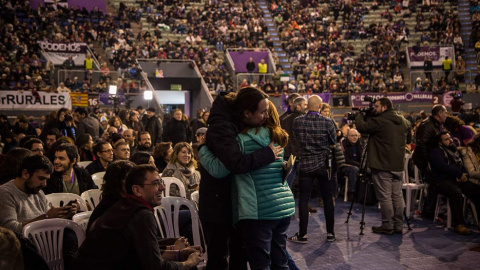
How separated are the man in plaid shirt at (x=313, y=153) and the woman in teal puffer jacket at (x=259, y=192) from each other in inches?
107

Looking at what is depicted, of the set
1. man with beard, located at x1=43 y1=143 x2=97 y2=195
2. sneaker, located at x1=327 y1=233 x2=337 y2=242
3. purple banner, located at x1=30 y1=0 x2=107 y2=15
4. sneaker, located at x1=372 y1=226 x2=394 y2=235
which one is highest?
purple banner, located at x1=30 y1=0 x2=107 y2=15

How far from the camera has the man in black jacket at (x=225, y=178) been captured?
2955mm

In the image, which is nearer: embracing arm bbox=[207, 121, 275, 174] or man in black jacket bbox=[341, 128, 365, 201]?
embracing arm bbox=[207, 121, 275, 174]

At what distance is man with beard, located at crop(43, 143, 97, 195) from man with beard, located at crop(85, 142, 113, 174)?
80 cm

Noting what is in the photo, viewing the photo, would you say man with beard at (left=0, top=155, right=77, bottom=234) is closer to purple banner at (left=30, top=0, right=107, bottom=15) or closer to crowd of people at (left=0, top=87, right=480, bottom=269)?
crowd of people at (left=0, top=87, right=480, bottom=269)

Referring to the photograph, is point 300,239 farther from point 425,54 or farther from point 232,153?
point 425,54

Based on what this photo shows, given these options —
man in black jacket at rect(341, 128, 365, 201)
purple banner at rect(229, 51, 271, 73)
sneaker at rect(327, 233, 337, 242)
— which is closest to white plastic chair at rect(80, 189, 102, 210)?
sneaker at rect(327, 233, 337, 242)

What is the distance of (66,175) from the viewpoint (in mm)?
4832

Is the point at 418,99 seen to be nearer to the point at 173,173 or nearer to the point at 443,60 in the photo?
the point at 443,60

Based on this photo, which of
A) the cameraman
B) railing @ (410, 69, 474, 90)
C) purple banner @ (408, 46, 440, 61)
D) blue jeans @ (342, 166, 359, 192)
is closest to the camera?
the cameraman

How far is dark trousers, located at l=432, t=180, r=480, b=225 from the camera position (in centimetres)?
656

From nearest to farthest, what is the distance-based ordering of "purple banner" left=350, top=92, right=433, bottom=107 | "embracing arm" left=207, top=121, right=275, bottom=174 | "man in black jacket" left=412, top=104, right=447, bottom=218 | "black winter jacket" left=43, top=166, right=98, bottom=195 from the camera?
"embracing arm" left=207, top=121, right=275, bottom=174
"black winter jacket" left=43, top=166, right=98, bottom=195
"man in black jacket" left=412, top=104, right=447, bottom=218
"purple banner" left=350, top=92, right=433, bottom=107

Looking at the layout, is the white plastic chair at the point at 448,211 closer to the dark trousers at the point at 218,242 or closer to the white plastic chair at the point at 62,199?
the dark trousers at the point at 218,242

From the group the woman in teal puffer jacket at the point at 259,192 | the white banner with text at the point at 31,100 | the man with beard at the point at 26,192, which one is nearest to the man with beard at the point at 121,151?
the man with beard at the point at 26,192
